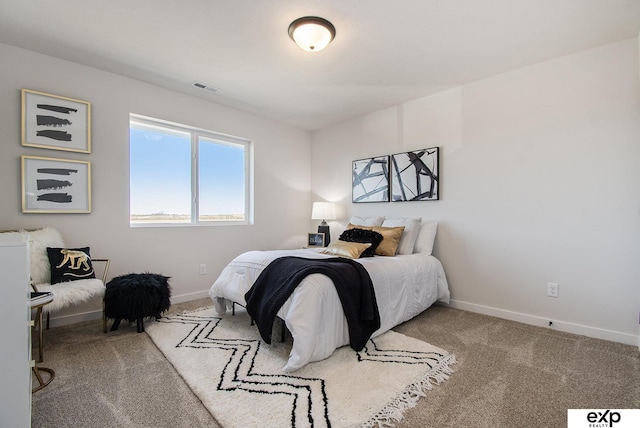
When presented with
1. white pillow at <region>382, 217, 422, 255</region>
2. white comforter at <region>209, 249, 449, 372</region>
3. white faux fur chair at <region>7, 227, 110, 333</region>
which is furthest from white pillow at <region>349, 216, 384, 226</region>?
white faux fur chair at <region>7, 227, 110, 333</region>

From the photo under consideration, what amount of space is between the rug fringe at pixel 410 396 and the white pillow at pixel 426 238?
1.38m

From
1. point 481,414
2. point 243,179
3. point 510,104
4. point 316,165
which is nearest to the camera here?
point 481,414

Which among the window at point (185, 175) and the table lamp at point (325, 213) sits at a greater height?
the window at point (185, 175)

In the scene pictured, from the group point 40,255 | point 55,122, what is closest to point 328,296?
point 40,255

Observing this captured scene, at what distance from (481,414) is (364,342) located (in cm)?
81

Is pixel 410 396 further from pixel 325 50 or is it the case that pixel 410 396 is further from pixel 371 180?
pixel 371 180

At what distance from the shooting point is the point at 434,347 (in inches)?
86.4

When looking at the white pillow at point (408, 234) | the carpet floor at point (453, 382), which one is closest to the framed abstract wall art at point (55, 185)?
the carpet floor at point (453, 382)

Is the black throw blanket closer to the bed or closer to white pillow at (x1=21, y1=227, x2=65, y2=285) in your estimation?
the bed

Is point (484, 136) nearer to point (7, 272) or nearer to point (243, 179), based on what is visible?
point (243, 179)

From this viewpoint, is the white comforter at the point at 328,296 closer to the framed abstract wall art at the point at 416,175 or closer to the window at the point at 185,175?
the framed abstract wall art at the point at 416,175

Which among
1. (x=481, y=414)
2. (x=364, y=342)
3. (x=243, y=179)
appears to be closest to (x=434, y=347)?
(x=364, y=342)

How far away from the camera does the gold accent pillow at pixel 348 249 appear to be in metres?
2.80

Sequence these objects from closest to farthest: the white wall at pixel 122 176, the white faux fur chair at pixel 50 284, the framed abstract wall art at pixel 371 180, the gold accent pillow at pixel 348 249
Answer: the white faux fur chair at pixel 50 284, the white wall at pixel 122 176, the gold accent pillow at pixel 348 249, the framed abstract wall art at pixel 371 180
